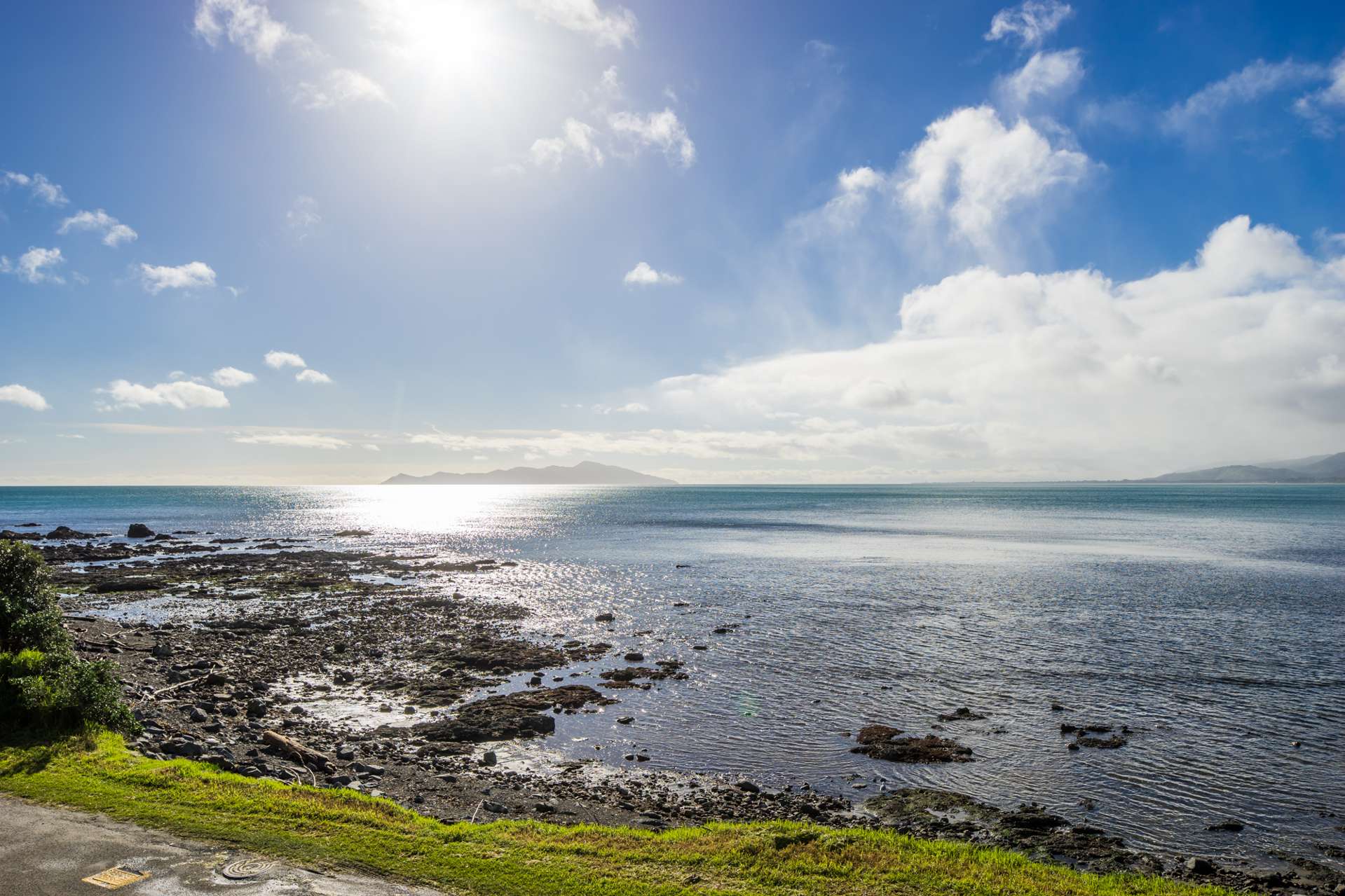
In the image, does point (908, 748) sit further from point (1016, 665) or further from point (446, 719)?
point (446, 719)

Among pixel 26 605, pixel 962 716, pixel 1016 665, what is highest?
pixel 26 605

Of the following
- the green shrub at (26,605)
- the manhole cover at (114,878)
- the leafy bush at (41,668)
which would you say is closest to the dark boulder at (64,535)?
the green shrub at (26,605)

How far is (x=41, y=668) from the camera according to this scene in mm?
18359

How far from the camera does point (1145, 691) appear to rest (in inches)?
1135

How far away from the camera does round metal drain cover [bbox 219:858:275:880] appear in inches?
443

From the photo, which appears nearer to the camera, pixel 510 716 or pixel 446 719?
pixel 446 719

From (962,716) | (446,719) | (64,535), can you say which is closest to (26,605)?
(446,719)

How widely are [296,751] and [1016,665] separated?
101ft

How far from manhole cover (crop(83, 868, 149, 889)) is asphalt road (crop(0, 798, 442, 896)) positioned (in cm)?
9

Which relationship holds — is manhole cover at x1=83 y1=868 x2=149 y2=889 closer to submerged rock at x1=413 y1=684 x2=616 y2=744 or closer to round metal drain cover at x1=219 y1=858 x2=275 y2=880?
round metal drain cover at x1=219 y1=858 x2=275 y2=880

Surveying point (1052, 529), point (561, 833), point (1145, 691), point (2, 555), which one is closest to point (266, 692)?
point (2, 555)

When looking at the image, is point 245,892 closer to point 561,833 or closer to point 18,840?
point 18,840

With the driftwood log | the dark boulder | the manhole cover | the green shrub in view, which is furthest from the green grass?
the dark boulder

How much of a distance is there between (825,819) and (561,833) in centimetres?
729
